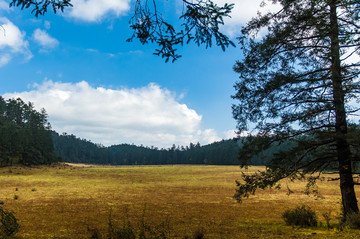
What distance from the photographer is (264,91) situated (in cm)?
890

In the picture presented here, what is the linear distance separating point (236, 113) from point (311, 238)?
5.05m

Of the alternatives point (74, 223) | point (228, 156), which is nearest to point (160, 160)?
point (228, 156)

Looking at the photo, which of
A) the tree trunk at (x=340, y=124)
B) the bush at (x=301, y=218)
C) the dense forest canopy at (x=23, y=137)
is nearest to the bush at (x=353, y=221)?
the tree trunk at (x=340, y=124)

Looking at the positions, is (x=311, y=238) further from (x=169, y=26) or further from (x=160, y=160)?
(x=160, y=160)

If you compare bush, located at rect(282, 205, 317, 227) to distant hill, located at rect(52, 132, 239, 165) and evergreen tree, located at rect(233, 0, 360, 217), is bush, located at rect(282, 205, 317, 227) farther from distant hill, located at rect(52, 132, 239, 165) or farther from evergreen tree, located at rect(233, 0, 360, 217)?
distant hill, located at rect(52, 132, 239, 165)

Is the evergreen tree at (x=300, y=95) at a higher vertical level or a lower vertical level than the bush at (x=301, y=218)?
higher

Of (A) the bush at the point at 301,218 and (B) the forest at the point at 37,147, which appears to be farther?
(B) the forest at the point at 37,147

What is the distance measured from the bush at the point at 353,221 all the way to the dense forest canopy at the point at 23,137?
66.3m

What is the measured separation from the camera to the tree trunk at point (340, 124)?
743 centimetres

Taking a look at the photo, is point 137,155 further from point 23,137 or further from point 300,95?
point 300,95

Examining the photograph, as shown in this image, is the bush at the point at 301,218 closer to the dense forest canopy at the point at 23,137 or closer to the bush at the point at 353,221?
the bush at the point at 353,221

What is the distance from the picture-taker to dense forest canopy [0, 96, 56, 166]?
188 feet

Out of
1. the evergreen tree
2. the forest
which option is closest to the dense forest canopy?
the forest

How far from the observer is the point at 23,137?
62156 mm
